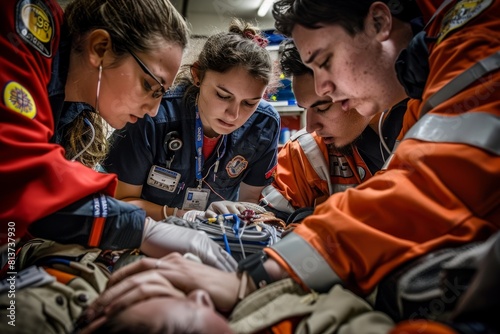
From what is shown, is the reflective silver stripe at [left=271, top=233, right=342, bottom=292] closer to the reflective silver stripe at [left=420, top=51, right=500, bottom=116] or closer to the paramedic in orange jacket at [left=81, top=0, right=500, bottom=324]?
the paramedic in orange jacket at [left=81, top=0, right=500, bottom=324]

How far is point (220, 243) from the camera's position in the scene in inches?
47.9

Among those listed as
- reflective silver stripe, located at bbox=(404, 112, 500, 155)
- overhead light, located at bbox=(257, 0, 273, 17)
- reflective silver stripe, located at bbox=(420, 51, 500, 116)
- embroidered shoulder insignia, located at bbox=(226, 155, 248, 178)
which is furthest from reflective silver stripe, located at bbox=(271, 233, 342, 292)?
overhead light, located at bbox=(257, 0, 273, 17)

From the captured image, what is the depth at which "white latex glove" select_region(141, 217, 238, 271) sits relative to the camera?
1.06 metres

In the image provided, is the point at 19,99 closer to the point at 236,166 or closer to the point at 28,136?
the point at 28,136

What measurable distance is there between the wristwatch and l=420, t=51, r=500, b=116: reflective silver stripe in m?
0.65

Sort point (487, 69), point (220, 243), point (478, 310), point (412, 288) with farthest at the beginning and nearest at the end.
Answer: point (220, 243)
point (487, 69)
point (412, 288)
point (478, 310)

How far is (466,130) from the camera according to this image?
0.83 meters

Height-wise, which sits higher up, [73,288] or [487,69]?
[487,69]

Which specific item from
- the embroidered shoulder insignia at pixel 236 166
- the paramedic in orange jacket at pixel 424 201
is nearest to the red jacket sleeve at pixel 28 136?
the paramedic in orange jacket at pixel 424 201

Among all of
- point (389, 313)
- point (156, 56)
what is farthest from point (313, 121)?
point (389, 313)

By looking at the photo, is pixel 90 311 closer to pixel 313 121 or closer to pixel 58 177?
pixel 58 177

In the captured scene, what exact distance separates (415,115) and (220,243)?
0.85 metres

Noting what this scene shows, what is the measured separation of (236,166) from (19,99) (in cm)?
147

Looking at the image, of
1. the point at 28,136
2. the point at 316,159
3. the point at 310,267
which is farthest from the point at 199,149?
the point at 310,267
